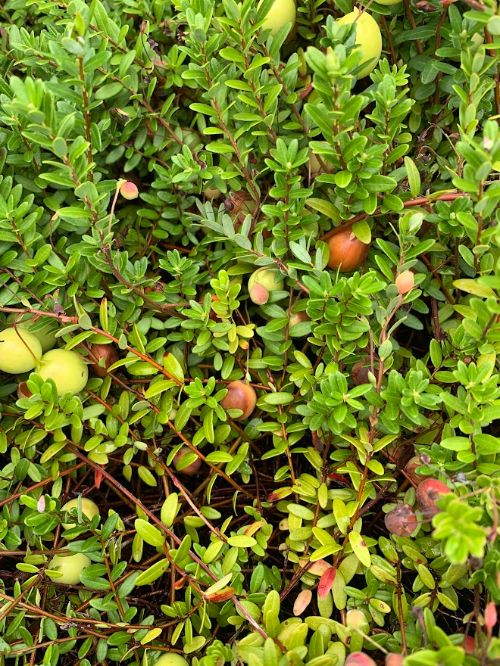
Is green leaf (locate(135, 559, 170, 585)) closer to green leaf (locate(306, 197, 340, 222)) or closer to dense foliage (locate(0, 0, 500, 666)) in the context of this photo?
dense foliage (locate(0, 0, 500, 666))

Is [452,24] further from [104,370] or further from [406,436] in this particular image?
[104,370]

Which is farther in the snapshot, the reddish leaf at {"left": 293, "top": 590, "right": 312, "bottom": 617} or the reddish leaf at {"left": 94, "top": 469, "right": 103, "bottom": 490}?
the reddish leaf at {"left": 94, "top": 469, "right": 103, "bottom": 490}

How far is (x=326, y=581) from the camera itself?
133 cm

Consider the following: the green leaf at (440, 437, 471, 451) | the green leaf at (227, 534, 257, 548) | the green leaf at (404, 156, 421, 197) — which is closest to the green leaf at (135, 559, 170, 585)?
the green leaf at (227, 534, 257, 548)

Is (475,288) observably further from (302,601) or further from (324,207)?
(302,601)

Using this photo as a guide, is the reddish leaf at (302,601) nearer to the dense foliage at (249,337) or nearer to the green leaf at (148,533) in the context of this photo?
the dense foliage at (249,337)

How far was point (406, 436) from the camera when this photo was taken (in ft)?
4.92

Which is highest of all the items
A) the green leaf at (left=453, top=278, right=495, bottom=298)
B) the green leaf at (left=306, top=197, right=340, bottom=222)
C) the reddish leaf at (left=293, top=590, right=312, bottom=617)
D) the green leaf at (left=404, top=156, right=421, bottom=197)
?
the green leaf at (left=404, top=156, right=421, bottom=197)

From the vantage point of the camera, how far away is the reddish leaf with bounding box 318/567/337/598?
1314mm

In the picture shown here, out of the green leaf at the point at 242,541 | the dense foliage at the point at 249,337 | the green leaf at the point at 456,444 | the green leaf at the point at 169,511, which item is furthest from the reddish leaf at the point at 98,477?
the green leaf at the point at 456,444

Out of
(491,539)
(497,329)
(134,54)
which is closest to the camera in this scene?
(491,539)

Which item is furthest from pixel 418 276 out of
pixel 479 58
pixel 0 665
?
A: pixel 0 665

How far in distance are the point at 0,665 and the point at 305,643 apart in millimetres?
632

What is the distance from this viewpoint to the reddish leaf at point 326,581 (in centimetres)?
131
